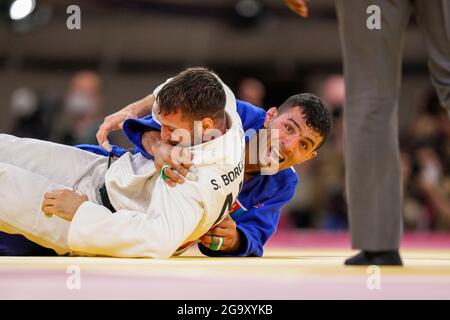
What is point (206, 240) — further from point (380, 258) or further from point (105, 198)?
point (380, 258)

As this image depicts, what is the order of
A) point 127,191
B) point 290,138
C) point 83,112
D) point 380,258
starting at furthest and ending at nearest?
point 83,112 → point 290,138 → point 127,191 → point 380,258

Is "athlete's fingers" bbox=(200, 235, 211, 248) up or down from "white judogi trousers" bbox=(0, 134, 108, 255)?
down

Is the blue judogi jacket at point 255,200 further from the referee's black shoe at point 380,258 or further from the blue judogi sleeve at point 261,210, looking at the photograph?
the referee's black shoe at point 380,258

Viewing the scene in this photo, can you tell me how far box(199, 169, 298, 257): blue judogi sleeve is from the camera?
3.08m

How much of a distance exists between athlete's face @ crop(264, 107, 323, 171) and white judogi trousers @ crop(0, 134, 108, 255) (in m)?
0.68

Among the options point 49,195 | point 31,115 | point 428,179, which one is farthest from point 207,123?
point 31,115

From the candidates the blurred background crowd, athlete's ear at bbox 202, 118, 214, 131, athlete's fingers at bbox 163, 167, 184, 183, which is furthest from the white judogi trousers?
the blurred background crowd

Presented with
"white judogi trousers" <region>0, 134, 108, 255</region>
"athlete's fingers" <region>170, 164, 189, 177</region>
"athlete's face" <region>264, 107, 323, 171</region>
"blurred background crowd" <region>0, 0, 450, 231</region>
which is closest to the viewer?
"athlete's fingers" <region>170, 164, 189, 177</region>

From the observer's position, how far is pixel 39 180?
271 centimetres

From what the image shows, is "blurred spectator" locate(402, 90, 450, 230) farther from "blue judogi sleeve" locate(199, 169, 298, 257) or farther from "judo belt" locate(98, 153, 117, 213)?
"judo belt" locate(98, 153, 117, 213)

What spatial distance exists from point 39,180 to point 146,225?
1.80ft

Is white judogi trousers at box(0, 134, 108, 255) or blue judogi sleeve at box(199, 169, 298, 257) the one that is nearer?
white judogi trousers at box(0, 134, 108, 255)
